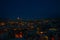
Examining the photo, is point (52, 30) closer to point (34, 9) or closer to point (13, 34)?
point (34, 9)

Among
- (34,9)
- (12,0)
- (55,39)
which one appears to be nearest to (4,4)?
(12,0)

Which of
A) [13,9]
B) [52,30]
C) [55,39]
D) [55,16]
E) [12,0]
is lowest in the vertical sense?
[55,39]

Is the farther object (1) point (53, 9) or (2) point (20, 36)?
(1) point (53, 9)

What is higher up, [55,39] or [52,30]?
[52,30]

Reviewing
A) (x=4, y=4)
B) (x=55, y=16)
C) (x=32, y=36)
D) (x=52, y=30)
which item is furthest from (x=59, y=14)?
(x=4, y=4)

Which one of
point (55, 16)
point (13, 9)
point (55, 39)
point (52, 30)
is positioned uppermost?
point (13, 9)

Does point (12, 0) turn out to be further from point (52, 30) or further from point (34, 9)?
point (52, 30)

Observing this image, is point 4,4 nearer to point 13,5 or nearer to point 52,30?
point 13,5

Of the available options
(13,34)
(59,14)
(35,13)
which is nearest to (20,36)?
(13,34)
